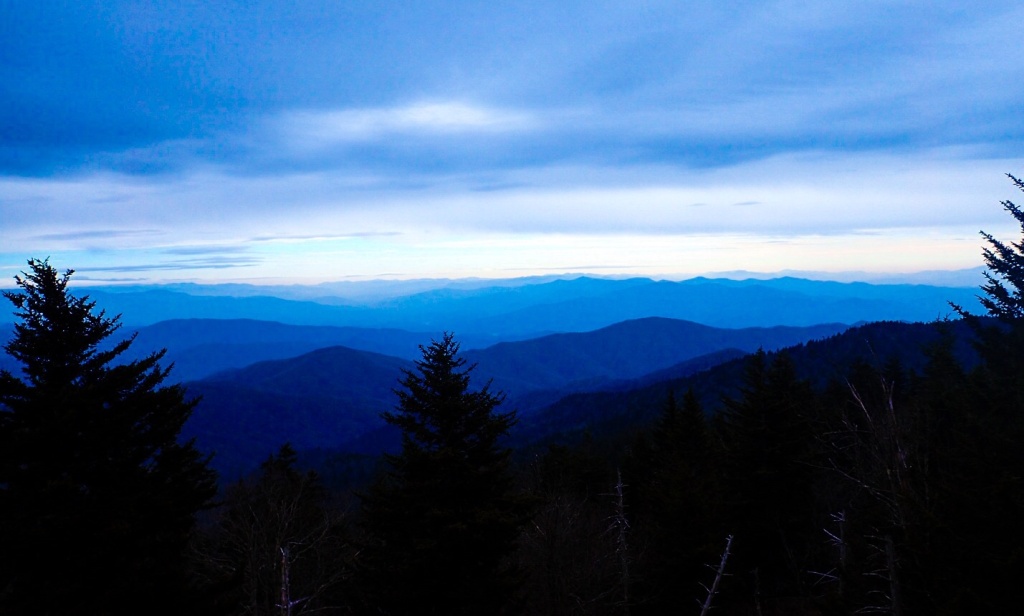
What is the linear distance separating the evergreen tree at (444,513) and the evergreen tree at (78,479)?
13.5ft

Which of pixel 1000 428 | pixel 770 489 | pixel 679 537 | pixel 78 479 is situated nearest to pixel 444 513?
pixel 78 479

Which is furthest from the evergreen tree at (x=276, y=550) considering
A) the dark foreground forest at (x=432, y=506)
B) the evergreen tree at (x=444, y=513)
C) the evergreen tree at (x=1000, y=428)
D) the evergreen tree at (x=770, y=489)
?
the evergreen tree at (x=770, y=489)

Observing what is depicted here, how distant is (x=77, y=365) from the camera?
10.5m

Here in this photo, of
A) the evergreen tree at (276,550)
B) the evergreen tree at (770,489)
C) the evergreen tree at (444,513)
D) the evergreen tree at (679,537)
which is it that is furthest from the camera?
the evergreen tree at (770,489)

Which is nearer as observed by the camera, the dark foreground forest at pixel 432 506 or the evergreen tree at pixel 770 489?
the dark foreground forest at pixel 432 506

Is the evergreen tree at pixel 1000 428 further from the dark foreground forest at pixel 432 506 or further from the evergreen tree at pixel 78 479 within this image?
the evergreen tree at pixel 78 479

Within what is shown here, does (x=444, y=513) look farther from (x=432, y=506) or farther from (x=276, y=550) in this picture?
(x=276, y=550)

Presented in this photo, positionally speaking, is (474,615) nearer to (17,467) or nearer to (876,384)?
(17,467)

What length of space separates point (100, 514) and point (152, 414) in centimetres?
231

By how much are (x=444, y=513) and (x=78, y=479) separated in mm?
6713

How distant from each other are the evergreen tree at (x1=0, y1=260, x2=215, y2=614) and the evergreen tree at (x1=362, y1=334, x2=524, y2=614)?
13.5 feet

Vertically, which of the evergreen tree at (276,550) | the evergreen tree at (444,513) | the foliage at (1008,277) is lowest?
the evergreen tree at (276,550)

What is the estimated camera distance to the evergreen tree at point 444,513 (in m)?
12.0

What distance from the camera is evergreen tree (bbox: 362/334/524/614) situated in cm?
1202
